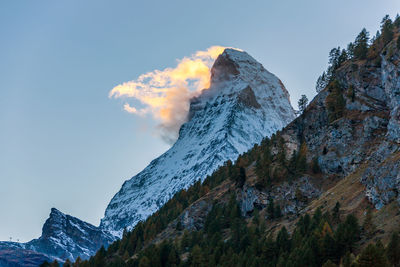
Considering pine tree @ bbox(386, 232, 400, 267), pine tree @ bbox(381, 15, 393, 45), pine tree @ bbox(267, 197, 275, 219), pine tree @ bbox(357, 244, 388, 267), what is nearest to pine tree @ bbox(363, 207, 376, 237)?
pine tree @ bbox(386, 232, 400, 267)

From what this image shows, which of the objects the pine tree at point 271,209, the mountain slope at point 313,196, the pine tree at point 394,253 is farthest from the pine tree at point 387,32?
the pine tree at point 394,253

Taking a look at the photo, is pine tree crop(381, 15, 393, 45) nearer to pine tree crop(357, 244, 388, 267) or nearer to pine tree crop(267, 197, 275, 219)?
pine tree crop(267, 197, 275, 219)

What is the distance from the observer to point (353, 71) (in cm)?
13525

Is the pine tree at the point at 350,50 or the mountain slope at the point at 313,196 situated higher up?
the pine tree at the point at 350,50

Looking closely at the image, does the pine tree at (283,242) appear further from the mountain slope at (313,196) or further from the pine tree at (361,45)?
the pine tree at (361,45)

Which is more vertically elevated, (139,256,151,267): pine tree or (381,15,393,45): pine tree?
(381,15,393,45): pine tree

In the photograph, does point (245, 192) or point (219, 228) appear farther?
point (245, 192)

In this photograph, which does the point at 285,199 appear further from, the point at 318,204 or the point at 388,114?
the point at 388,114

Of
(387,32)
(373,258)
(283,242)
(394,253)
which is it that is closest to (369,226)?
(394,253)

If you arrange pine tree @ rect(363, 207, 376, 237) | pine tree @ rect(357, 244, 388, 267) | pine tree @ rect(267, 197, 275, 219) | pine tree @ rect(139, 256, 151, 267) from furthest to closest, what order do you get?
1. pine tree @ rect(267, 197, 275, 219)
2. pine tree @ rect(139, 256, 151, 267)
3. pine tree @ rect(363, 207, 376, 237)
4. pine tree @ rect(357, 244, 388, 267)

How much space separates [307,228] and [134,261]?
176 ft

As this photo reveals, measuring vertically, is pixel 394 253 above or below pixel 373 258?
below

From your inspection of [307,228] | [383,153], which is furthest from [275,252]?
[383,153]

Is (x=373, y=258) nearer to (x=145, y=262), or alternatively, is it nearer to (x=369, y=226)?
(x=369, y=226)
